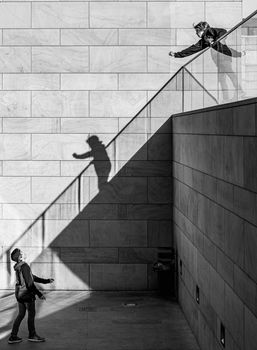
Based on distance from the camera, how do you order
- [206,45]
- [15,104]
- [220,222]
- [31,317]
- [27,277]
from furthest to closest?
[15,104]
[206,45]
[31,317]
[27,277]
[220,222]

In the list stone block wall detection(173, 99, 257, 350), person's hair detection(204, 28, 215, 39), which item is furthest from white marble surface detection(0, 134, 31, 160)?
person's hair detection(204, 28, 215, 39)

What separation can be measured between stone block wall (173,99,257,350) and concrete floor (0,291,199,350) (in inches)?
20.8

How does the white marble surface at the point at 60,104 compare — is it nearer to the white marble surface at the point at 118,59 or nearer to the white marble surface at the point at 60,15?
the white marble surface at the point at 118,59

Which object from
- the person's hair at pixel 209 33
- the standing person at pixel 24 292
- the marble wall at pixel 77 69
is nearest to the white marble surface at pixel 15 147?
the marble wall at pixel 77 69

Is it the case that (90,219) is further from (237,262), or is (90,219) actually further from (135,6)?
(237,262)

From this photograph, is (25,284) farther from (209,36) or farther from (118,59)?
(118,59)

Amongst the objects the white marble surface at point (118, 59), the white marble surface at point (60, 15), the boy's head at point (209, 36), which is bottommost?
the white marble surface at point (118, 59)

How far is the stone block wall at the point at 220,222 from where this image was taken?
991 cm

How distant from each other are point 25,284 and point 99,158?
603 cm

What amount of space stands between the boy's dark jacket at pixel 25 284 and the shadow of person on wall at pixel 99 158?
5.68 metres

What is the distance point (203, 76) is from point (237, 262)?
5.22 meters

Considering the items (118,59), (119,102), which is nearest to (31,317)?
(119,102)

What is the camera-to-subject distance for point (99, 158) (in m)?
20.6

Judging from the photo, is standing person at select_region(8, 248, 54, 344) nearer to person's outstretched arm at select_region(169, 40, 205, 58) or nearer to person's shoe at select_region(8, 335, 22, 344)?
person's shoe at select_region(8, 335, 22, 344)
